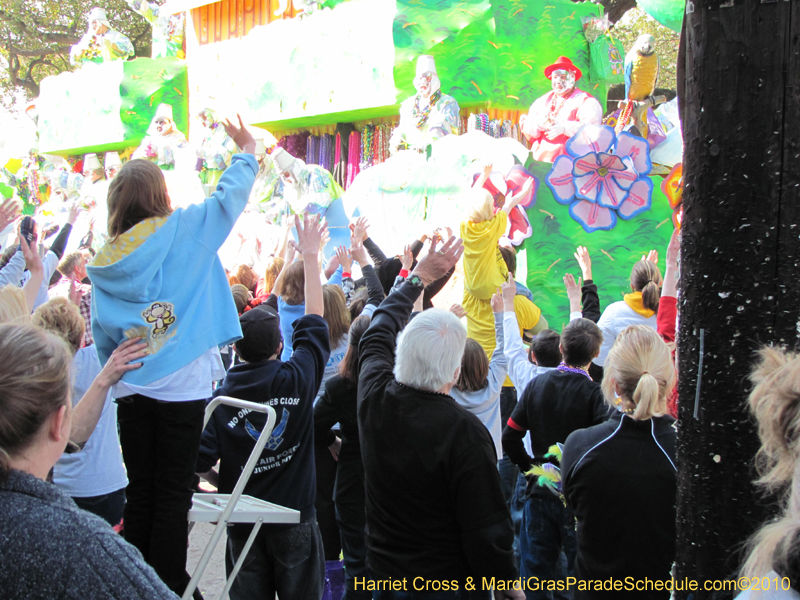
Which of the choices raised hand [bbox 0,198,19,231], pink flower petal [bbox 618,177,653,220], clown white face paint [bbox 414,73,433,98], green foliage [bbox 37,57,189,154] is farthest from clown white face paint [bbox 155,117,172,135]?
raised hand [bbox 0,198,19,231]

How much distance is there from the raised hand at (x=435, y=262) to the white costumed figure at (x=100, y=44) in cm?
1422

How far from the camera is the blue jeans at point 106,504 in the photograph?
2.74 m

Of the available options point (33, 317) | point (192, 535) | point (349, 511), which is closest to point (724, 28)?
point (349, 511)

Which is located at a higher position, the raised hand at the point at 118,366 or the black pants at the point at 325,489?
the raised hand at the point at 118,366

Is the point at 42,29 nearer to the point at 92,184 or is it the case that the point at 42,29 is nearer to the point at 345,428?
the point at 92,184

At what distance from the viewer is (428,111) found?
809cm

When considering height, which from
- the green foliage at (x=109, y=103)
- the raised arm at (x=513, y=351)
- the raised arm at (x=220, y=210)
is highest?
the green foliage at (x=109, y=103)

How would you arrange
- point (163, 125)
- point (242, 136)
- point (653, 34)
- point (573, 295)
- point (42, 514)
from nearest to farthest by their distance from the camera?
point (42, 514) < point (242, 136) < point (573, 295) < point (163, 125) < point (653, 34)

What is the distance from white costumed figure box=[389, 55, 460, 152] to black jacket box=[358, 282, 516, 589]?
6.30 meters

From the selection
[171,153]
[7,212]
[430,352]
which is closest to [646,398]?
[430,352]

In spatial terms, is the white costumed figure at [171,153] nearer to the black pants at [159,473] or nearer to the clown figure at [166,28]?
the clown figure at [166,28]

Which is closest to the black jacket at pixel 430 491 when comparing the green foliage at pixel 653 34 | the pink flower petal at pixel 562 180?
the pink flower petal at pixel 562 180

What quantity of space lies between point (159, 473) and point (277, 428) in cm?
45

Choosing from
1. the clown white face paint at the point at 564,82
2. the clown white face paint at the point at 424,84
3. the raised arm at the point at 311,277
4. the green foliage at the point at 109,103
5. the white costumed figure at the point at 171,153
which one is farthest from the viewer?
the green foliage at the point at 109,103
